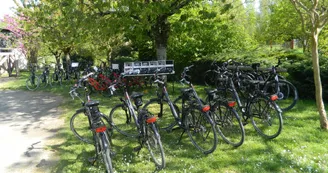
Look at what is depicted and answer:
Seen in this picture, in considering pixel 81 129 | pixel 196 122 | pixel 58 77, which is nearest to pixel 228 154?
pixel 196 122

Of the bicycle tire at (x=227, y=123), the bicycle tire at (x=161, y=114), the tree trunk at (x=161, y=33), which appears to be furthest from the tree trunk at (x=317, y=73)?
the tree trunk at (x=161, y=33)

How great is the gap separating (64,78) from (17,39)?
31.9ft

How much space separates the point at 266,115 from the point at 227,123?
0.71 m

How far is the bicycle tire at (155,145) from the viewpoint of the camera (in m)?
3.22

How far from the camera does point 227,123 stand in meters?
4.05

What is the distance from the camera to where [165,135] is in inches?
178

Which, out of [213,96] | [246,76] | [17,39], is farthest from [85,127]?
[17,39]

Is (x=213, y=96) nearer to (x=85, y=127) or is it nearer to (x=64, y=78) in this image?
(x=85, y=127)

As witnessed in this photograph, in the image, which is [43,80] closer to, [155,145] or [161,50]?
[161,50]

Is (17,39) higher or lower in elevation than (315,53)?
higher

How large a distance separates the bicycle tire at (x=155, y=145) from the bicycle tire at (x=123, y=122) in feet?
3.48

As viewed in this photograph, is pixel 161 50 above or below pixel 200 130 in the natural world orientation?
above

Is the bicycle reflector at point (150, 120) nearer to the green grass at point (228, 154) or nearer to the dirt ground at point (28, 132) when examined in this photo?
the green grass at point (228, 154)

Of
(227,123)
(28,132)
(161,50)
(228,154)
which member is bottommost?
(228,154)
